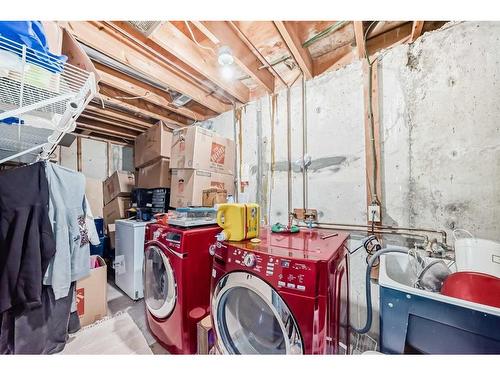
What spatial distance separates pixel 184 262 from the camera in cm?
126

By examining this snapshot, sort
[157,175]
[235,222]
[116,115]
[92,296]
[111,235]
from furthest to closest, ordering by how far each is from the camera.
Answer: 1. [111,235]
2. [157,175]
3. [116,115]
4. [92,296]
5. [235,222]

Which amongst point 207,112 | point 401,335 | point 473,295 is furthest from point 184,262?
point 207,112

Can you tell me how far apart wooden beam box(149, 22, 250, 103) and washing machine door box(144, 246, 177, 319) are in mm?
1438

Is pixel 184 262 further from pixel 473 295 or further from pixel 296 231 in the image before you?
pixel 473 295

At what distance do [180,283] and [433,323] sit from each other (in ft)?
3.99

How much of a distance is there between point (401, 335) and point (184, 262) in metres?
1.10

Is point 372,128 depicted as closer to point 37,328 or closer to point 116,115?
point 37,328

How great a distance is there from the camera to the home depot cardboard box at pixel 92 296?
174 centimetres

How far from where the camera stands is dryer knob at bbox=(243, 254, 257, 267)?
3.01ft

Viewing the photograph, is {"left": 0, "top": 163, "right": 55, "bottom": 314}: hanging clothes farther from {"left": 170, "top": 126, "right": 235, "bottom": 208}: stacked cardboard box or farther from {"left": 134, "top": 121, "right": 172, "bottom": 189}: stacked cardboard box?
{"left": 134, "top": 121, "right": 172, "bottom": 189}: stacked cardboard box

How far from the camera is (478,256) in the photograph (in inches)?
Answer: 39.1

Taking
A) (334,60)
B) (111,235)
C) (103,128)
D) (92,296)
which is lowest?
(92,296)

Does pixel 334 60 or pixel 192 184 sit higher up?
pixel 334 60

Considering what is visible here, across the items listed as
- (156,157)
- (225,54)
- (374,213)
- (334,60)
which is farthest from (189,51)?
(374,213)
